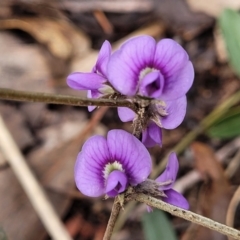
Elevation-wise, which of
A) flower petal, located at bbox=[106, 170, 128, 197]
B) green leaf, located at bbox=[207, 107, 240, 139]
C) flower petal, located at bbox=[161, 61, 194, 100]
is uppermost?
green leaf, located at bbox=[207, 107, 240, 139]

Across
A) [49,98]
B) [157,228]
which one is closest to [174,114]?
[49,98]

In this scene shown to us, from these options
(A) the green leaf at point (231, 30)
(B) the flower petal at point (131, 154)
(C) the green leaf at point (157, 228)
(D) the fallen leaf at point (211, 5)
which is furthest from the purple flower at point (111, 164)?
(D) the fallen leaf at point (211, 5)

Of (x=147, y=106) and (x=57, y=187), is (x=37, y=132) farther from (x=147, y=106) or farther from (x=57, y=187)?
(x=147, y=106)

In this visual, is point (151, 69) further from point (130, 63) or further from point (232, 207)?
point (232, 207)

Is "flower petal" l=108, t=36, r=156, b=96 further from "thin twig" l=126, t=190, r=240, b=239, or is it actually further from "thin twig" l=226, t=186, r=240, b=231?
"thin twig" l=226, t=186, r=240, b=231

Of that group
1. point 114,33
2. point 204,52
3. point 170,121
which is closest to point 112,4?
point 114,33

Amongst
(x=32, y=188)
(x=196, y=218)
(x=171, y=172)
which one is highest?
(x=32, y=188)

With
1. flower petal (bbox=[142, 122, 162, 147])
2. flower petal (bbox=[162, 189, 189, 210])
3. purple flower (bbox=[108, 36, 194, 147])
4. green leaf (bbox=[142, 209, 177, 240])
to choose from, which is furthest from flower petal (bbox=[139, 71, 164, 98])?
green leaf (bbox=[142, 209, 177, 240])
